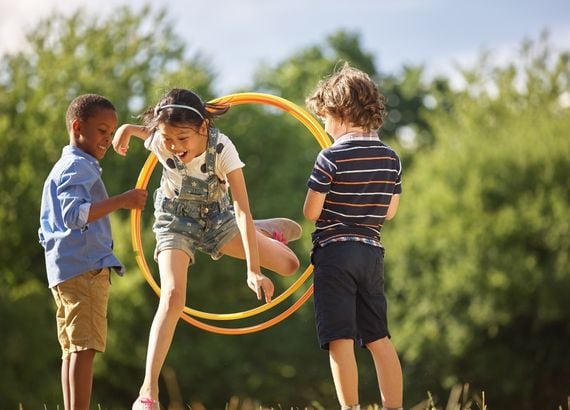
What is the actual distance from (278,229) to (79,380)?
188 centimetres

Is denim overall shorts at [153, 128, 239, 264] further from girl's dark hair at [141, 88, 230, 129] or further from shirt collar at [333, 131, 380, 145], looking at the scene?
shirt collar at [333, 131, 380, 145]

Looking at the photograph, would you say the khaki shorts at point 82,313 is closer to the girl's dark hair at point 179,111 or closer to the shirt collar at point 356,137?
the girl's dark hair at point 179,111

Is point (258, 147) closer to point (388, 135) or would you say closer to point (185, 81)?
point (185, 81)

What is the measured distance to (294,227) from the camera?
24.1 feet

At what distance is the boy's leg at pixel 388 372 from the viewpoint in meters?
5.88

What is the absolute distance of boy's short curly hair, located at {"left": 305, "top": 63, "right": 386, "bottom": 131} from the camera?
19.5 ft

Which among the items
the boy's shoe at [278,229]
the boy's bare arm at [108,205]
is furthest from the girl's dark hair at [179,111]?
the boy's shoe at [278,229]

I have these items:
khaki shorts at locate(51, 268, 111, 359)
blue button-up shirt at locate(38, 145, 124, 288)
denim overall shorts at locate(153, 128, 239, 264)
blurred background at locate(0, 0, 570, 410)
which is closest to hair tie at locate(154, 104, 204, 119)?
denim overall shorts at locate(153, 128, 239, 264)

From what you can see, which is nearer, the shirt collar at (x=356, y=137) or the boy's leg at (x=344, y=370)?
the boy's leg at (x=344, y=370)

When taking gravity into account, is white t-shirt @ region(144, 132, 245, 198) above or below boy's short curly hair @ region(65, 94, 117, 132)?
below

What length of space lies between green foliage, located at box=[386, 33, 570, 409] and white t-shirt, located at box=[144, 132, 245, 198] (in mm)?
23883

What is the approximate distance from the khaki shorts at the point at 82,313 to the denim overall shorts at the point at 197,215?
0.45 meters

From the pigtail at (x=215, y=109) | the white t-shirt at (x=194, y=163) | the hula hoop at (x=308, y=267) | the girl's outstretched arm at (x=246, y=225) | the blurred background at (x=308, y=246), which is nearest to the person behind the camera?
the girl's outstretched arm at (x=246, y=225)

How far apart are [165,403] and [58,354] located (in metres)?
4.45
